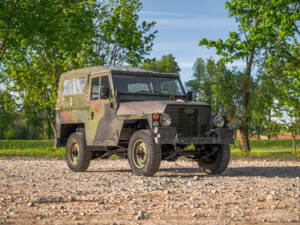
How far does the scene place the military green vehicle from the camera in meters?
9.84

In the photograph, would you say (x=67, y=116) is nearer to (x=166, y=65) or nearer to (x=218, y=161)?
(x=218, y=161)

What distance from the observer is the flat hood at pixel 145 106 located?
386 inches

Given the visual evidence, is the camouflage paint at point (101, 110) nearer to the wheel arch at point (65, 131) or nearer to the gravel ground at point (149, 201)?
the wheel arch at point (65, 131)

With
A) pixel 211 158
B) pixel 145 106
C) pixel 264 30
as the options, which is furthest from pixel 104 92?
pixel 264 30

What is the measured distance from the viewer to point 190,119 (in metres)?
10.4

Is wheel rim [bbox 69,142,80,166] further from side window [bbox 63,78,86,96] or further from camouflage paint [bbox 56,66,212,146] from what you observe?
A: side window [bbox 63,78,86,96]

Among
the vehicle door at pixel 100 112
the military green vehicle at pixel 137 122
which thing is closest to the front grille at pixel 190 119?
the military green vehicle at pixel 137 122

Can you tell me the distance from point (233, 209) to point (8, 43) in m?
14.4

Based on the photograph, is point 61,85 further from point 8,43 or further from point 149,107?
point 8,43

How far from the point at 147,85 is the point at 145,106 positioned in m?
1.51

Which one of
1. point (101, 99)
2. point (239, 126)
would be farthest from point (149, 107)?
point (239, 126)

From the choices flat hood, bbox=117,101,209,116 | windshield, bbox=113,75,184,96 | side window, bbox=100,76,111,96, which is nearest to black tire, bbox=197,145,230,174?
flat hood, bbox=117,101,209,116

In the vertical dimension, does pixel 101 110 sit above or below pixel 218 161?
above

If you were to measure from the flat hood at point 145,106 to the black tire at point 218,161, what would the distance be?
1.28 meters
